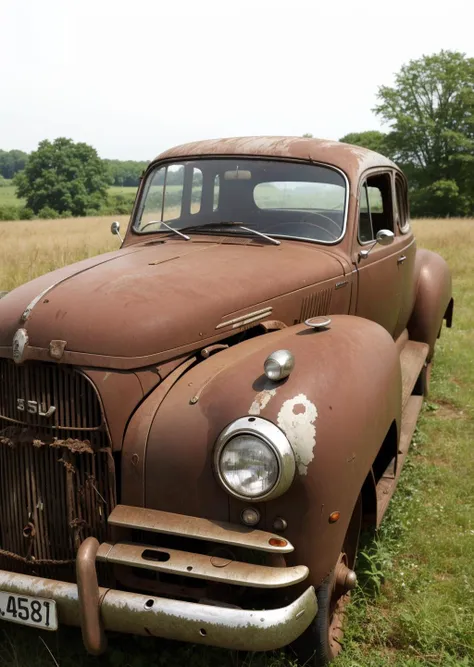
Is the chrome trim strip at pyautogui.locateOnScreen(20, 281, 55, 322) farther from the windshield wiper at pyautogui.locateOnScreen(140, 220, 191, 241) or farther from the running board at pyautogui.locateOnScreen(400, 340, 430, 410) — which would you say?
the running board at pyautogui.locateOnScreen(400, 340, 430, 410)

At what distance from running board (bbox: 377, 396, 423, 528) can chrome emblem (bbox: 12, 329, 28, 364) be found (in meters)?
1.76

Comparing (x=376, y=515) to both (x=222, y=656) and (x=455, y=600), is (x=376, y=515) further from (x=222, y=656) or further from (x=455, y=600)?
(x=222, y=656)

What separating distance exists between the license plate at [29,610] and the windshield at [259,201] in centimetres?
238

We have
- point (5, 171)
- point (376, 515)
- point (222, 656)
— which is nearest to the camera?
point (222, 656)

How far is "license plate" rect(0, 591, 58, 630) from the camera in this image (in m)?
2.30

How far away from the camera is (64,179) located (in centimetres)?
5669

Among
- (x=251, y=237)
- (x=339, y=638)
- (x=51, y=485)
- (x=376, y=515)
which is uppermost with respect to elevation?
(x=251, y=237)

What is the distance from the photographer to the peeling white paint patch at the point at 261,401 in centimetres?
227

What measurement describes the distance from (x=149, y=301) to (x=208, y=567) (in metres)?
1.12

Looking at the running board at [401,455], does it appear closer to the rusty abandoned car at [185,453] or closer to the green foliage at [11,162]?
the rusty abandoned car at [185,453]

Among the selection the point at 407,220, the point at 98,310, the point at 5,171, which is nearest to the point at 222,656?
the point at 98,310

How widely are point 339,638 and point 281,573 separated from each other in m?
0.92

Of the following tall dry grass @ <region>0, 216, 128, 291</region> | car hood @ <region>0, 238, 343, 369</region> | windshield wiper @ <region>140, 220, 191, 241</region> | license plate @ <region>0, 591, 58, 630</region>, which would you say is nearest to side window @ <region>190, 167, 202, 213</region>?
windshield wiper @ <region>140, 220, 191, 241</region>

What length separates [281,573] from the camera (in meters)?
2.18
